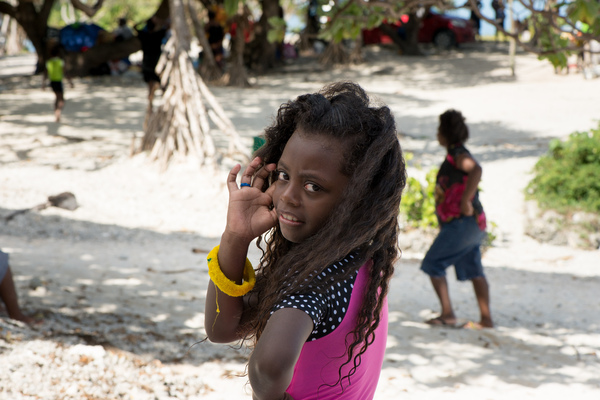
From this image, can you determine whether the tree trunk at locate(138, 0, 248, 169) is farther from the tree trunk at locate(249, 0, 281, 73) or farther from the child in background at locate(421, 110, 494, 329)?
the tree trunk at locate(249, 0, 281, 73)

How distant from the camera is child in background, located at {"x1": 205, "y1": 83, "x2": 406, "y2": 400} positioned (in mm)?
1356

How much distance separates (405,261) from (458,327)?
1.88 metres

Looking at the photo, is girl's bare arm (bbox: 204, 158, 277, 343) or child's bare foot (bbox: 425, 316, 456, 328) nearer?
girl's bare arm (bbox: 204, 158, 277, 343)

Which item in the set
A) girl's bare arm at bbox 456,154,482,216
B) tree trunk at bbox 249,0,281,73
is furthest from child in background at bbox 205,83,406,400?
tree trunk at bbox 249,0,281,73

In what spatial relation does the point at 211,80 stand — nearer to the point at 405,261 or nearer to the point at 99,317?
the point at 405,261

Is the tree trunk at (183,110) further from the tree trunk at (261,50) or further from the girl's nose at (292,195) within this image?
the tree trunk at (261,50)

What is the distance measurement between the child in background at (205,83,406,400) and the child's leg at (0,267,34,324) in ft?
9.00

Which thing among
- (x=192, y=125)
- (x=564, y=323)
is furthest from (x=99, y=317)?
(x=192, y=125)

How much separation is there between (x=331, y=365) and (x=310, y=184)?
42cm

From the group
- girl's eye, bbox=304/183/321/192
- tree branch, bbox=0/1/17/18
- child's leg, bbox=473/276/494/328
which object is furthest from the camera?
tree branch, bbox=0/1/17/18

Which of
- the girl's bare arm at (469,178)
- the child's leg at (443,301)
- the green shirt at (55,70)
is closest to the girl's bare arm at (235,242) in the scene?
the girl's bare arm at (469,178)

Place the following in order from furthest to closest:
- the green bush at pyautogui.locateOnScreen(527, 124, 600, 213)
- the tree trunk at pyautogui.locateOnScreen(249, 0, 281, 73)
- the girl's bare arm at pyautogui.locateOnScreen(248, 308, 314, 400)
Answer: the tree trunk at pyautogui.locateOnScreen(249, 0, 281, 73), the green bush at pyautogui.locateOnScreen(527, 124, 600, 213), the girl's bare arm at pyautogui.locateOnScreen(248, 308, 314, 400)

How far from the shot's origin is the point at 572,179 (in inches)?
292

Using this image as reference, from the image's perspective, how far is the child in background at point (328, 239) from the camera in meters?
1.36
